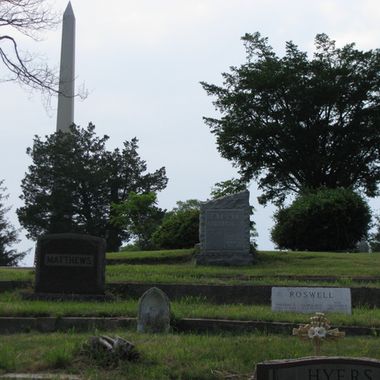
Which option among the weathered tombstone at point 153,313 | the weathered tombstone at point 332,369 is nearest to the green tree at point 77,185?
the weathered tombstone at point 153,313

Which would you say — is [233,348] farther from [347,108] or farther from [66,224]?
[66,224]

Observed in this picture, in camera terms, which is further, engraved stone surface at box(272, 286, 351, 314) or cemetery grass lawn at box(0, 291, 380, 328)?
engraved stone surface at box(272, 286, 351, 314)

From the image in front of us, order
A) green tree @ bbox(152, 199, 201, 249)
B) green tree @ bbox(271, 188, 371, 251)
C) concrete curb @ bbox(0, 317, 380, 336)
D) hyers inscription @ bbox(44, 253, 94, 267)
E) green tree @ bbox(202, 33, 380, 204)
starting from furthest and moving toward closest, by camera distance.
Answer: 1. green tree @ bbox(202, 33, 380, 204)
2. green tree @ bbox(271, 188, 371, 251)
3. green tree @ bbox(152, 199, 201, 249)
4. hyers inscription @ bbox(44, 253, 94, 267)
5. concrete curb @ bbox(0, 317, 380, 336)

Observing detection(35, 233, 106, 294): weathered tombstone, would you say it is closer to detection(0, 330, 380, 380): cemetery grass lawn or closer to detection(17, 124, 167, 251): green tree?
detection(0, 330, 380, 380): cemetery grass lawn

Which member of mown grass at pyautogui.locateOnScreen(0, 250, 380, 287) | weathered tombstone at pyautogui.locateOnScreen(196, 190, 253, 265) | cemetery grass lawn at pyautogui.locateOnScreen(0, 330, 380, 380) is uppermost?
weathered tombstone at pyautogui.locateOnScreen(196, 190, 253, 265)

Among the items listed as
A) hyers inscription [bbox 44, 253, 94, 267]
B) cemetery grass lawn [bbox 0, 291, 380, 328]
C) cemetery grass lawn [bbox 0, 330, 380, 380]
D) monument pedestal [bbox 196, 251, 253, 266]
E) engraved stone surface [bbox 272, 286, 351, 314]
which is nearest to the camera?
cemetery grass lawn [bbox 0, 330, 380, 380]

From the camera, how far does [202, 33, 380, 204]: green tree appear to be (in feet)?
114

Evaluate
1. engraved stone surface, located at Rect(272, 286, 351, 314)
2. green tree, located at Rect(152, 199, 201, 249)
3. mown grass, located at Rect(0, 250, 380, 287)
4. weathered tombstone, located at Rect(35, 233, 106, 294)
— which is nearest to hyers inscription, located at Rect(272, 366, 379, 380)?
engraved stone surface, located at Rect(272, 286, 351, 314)

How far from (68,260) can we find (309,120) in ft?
83.5

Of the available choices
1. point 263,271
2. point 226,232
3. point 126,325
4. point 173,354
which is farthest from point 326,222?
point 173,354

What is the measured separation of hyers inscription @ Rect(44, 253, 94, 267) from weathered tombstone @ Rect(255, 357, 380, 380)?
8.33m

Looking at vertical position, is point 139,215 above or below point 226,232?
above

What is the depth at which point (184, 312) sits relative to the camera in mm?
9336

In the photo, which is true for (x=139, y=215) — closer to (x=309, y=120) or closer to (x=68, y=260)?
(x=309, y=120)
